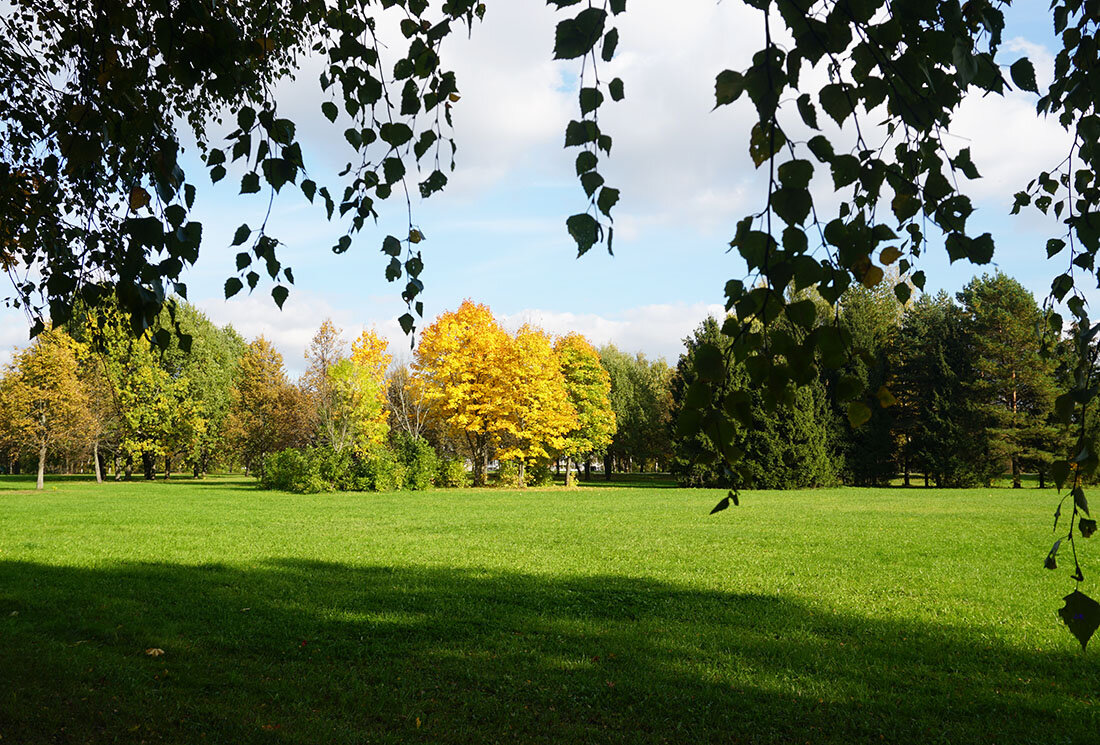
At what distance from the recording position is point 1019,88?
→ 7.09 ft

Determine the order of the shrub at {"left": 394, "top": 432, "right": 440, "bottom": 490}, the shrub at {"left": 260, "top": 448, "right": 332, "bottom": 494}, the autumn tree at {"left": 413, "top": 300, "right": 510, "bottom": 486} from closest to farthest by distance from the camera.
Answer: the shrub at {"left": 260, "top": 448, "right": 332, "bottom": 494} → the shrub at {"left": 394, "top": 432, "right": 440, "bottom": 490} → the autumn tree at {"left": 413, "top": 300, "right": 510, "bottom": 486}

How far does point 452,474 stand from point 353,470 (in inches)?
190

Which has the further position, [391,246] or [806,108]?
[391,246]

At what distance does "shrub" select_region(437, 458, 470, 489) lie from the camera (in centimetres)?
3092

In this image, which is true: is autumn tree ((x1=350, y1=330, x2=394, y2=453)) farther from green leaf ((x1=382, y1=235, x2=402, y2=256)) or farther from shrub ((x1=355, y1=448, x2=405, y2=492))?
green leaf ((x1=382, y1=235, x2=402, y2=256))

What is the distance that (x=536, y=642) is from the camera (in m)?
5.89

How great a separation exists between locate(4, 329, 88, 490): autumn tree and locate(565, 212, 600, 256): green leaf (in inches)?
1384

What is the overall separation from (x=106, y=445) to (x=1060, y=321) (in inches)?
1636

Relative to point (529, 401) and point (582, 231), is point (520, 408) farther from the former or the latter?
point (582, 231)

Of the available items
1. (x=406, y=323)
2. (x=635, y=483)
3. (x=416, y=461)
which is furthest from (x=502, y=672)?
(x=635, y=483)

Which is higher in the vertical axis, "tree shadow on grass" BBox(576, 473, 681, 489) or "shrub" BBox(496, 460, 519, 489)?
"shrub" BBox(496, 460, 519, 489)

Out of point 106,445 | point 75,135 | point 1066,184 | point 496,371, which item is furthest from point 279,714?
point 106,445

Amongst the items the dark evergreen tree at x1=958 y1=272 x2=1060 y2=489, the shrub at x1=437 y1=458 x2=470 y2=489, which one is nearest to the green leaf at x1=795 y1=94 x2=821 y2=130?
the shrub at x1=437 y1=458 x2=470 y2=489

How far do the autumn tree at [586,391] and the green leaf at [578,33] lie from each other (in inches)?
1364
